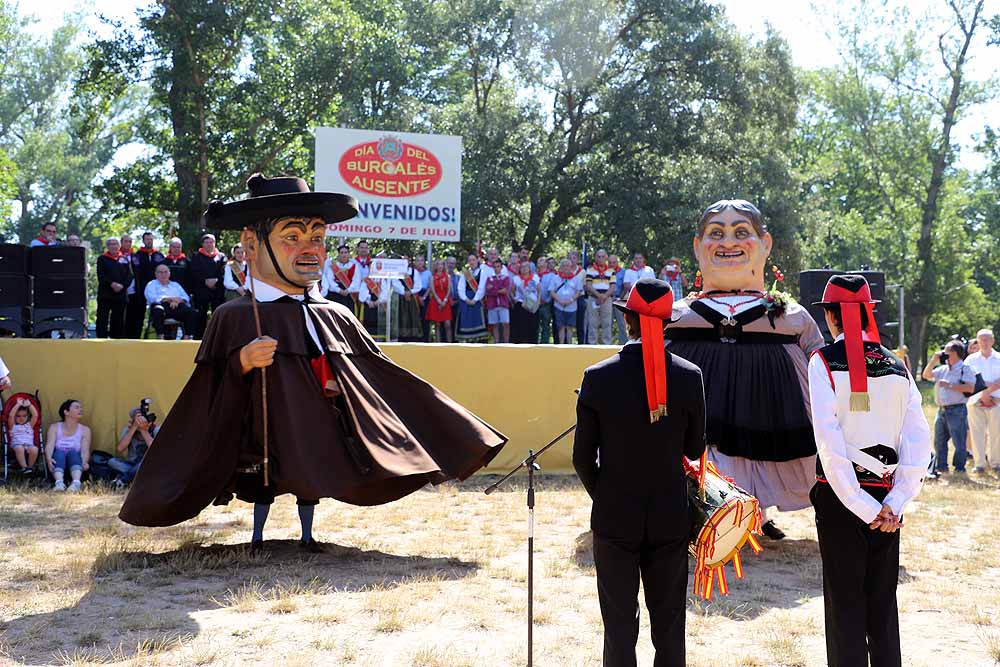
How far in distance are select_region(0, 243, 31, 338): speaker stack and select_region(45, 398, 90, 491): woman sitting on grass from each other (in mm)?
1734

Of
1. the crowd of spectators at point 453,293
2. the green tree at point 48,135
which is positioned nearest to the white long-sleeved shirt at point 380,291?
the crowd of spectators at point 453,293

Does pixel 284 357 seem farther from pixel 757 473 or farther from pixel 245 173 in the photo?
pixel 245 173

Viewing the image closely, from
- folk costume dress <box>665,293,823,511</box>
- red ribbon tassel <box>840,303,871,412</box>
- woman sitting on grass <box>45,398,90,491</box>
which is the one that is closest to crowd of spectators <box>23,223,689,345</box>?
woman sitting on grass <box>45,398,90,491</box>

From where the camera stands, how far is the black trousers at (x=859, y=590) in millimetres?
4082

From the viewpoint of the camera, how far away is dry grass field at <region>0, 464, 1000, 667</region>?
204 inches

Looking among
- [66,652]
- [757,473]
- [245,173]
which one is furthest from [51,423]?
[245,173]

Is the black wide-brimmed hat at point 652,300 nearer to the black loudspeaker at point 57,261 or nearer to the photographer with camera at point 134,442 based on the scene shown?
the photographer with camera at point 134,442

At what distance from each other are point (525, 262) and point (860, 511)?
37.4ft

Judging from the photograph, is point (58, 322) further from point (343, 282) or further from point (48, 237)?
point (343, 282)

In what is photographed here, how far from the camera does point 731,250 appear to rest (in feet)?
23.5

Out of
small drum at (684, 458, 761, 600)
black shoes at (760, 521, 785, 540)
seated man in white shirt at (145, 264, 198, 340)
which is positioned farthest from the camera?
seated man in white shirt at (145, 264, 198, 340)

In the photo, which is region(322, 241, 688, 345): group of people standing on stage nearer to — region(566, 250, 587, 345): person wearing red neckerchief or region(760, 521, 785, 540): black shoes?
region(566, 250, 587, 345): person wearing red neckerchief

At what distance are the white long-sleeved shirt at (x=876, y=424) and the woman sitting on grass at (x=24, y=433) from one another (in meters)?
8.87

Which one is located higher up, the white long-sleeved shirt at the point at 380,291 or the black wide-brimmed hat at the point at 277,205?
the black wide-brimmed hat at the point at 277,205
